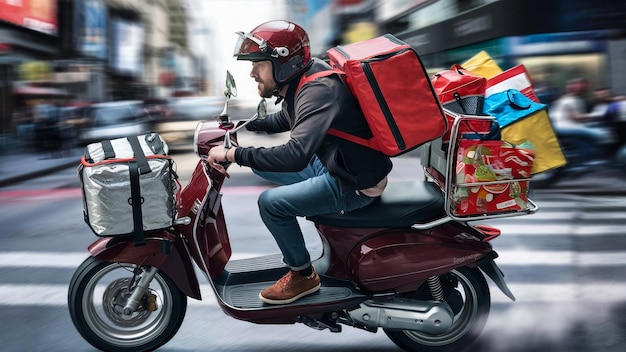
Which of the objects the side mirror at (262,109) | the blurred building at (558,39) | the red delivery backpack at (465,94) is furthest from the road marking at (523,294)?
the blurred building at (558,39)

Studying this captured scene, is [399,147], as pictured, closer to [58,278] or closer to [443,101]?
[443,101]

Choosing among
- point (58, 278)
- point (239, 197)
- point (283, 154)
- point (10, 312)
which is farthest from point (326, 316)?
point (239, 197)

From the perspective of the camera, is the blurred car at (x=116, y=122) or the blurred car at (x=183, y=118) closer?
the blurred car at (x=116, y=122)

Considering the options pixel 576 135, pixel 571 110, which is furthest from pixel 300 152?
pixel 571 110

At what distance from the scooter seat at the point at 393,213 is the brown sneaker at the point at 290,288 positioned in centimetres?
33

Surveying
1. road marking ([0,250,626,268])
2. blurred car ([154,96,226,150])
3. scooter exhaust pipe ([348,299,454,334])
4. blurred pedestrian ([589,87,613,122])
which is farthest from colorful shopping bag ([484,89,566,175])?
blurred car ([154,96,226,150])

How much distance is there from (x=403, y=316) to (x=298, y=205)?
0.81 metres

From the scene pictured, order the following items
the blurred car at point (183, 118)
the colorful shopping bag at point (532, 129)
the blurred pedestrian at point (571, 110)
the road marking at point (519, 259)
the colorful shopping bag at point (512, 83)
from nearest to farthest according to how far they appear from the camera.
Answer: the colorful shopping bag at point (532, 129) < the colorful shopping bag at point (512, 83) < the road marking at point (519, 259) < the blurred pedestrian at point (571, 110) < the blurred car at point (183, 118)

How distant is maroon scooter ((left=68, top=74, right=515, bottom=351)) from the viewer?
12.2 ft

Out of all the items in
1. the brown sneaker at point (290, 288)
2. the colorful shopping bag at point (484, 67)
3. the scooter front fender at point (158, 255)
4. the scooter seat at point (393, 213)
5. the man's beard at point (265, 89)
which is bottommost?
the brown sneaker at point (290, 288)

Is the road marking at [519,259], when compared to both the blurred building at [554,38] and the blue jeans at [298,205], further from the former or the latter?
the blurred building at [554,38]

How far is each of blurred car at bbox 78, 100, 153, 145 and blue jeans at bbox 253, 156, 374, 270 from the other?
51.5ft

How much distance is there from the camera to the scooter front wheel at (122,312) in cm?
379

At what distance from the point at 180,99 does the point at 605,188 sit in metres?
15.9
